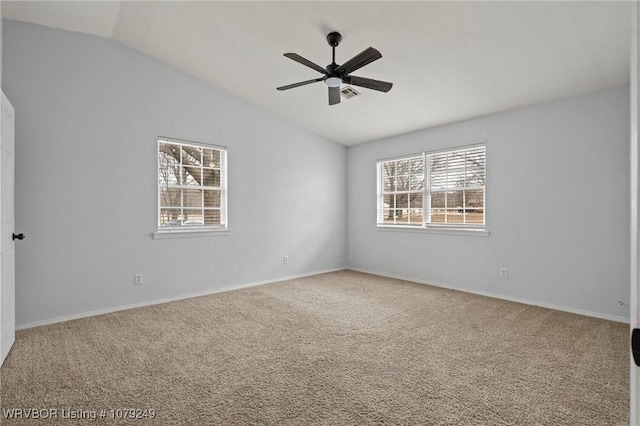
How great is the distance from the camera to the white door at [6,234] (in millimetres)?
2621

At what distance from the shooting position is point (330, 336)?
124 inches

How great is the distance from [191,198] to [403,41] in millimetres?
3259

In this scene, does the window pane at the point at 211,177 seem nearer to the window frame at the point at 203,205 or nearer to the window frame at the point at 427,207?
the window frame at the point at 203,205

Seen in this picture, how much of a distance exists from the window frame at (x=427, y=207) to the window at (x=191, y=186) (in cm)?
268

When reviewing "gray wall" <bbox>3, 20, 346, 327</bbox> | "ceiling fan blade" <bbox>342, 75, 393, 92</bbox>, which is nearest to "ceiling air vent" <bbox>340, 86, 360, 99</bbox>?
"ceiling fan blade" <bbox>342, 75, 393, 92</bbox>

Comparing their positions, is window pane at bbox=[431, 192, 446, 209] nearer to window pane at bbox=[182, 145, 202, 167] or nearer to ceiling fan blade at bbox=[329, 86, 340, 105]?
ceiling fan blade at bbox=[329, 86, 340, 105]

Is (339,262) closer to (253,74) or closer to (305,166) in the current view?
(305,166)

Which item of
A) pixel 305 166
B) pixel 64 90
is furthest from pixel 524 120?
pixel 64 90

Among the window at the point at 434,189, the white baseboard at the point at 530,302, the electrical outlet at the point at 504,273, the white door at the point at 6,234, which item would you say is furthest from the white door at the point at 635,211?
the window at the point at 434,189

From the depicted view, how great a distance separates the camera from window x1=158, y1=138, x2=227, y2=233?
14.5 feet

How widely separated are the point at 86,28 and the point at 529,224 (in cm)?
554

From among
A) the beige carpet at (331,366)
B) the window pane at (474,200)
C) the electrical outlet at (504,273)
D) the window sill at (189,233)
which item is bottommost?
the beige carpet at (331,366)

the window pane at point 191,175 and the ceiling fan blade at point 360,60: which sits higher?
Result: the ceiling fan blade at point 360,60

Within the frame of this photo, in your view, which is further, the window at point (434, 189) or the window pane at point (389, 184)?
the window pane at point (389, 184)
